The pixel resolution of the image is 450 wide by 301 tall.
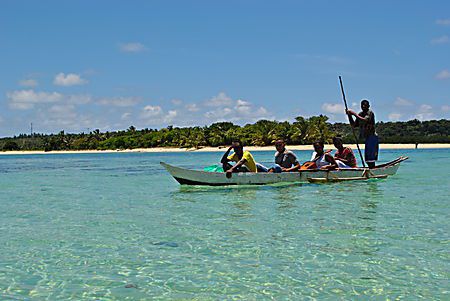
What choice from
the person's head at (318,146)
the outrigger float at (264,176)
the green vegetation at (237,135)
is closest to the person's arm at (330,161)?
the outrigger float at (264,176)

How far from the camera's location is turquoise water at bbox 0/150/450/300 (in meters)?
6.42

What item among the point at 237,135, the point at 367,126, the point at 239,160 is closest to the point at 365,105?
the point at 367,126

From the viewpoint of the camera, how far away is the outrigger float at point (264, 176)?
58.0 feet

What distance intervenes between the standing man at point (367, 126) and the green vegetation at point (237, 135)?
266 ft

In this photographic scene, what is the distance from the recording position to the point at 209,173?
1761 cm

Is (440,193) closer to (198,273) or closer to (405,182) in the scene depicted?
(405,182)

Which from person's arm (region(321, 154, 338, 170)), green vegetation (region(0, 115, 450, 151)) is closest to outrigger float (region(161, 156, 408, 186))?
person's arm (region(321, 154, 338, 170))

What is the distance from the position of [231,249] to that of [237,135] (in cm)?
10131

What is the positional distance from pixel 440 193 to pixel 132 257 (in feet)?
37.8

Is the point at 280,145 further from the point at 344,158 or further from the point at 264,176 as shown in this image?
the point at 344,158

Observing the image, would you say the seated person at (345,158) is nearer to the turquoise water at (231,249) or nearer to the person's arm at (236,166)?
the person's arm at (236,166)

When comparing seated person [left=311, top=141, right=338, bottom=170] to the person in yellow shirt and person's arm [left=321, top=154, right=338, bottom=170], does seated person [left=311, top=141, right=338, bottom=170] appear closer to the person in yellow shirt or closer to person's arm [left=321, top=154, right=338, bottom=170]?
person's arm [left=321, top=154, right=338, bottom=170]

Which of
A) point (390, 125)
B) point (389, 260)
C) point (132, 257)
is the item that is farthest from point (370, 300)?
point (390, 125)

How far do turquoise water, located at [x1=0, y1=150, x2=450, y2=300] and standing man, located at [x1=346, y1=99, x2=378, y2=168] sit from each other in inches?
218
